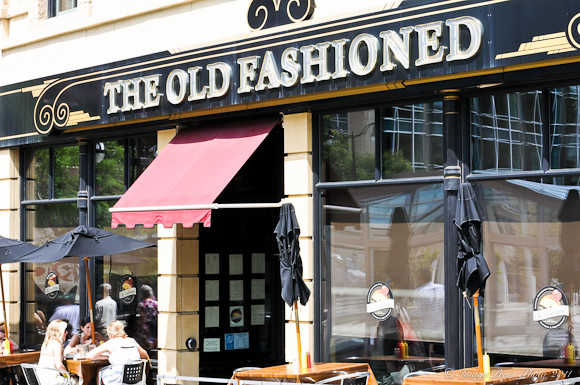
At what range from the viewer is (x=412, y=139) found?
1042cm

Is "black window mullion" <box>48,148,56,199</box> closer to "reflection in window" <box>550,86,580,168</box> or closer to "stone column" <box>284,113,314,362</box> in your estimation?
"stone column" <box>284,113,314,362</box>

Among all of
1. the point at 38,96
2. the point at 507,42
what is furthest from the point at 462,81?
the point at 38,96

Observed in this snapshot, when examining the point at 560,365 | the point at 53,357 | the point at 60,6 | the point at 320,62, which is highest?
the point at 60,6

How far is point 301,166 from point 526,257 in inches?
119

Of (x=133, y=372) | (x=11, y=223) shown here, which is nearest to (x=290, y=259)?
(x=133, y=372)

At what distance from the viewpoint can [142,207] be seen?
11.4m

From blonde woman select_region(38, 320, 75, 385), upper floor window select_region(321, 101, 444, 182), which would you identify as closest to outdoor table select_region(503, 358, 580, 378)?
upper floor window select_region(321, 101, 444, 182)

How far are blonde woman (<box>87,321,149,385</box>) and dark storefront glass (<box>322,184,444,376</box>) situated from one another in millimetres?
2363

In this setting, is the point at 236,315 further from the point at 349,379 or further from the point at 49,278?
the point at 349,379

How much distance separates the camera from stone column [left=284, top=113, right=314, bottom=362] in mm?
11109

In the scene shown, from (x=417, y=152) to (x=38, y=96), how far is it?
6734 mm

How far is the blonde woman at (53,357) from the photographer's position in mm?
11618

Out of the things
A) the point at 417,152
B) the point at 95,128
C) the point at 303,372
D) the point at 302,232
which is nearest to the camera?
the point at 303,372

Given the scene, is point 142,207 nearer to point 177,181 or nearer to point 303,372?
point 177,181
